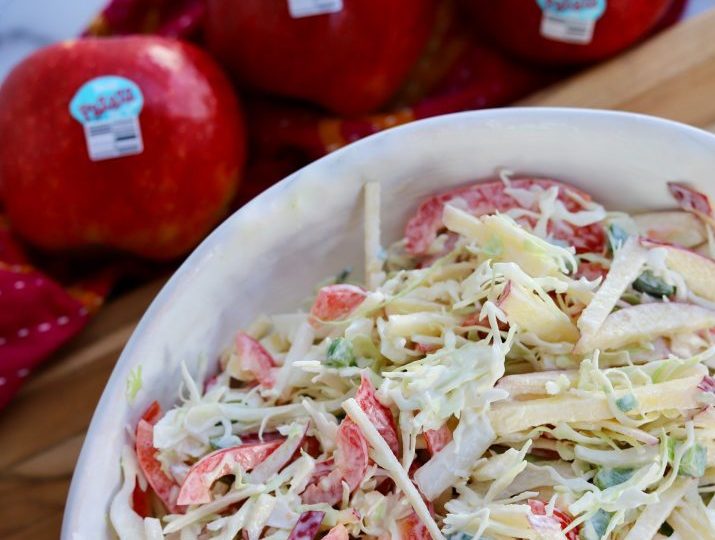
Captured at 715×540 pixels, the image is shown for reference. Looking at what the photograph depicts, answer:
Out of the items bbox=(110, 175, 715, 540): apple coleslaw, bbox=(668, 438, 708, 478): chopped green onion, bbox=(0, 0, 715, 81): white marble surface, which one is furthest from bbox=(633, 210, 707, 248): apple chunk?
bbox=(0, 0, 715, 81): white marble surface

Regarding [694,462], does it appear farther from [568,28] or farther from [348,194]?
[568,28]

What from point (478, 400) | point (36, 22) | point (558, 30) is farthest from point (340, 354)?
point (36, 22)

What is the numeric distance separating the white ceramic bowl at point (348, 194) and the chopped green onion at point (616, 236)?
6 cm

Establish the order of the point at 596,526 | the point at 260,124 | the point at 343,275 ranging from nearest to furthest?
the point at 596,526
the point at 343,275
the point at 260,124

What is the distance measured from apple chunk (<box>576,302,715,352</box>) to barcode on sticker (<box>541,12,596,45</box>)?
454mm

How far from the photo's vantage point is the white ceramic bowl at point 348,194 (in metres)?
0.79

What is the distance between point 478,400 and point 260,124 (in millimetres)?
637

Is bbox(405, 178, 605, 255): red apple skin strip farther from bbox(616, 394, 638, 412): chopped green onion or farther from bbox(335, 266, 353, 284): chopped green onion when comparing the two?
bbox(616, 394, 638, 412): chopped green onion

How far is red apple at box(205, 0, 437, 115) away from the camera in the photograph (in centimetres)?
106

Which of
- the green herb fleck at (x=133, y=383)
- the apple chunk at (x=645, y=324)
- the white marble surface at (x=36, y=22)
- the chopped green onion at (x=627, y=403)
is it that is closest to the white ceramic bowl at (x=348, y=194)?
the green herb fleck at (x=133, y=383)

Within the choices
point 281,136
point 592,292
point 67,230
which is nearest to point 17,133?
point 67,230

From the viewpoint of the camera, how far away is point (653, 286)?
771 millimetres

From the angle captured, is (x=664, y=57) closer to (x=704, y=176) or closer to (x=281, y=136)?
(x=704, y=176)

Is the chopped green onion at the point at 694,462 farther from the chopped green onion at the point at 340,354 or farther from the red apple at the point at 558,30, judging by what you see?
the red apple at the point at 558,30
